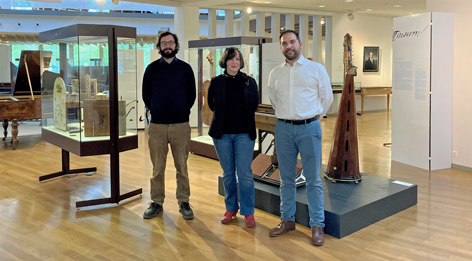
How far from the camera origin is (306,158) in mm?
3982

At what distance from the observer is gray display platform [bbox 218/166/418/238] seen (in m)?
4.26

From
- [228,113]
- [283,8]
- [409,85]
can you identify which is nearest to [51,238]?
[228,113]

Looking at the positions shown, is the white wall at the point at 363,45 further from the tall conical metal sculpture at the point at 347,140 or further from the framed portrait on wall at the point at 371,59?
the tall conical metal sculpture at the point at 347,140

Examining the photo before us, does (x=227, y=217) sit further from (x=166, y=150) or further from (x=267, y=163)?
(x=267, y=163)

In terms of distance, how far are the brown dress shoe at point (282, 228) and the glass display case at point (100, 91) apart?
1995 millimetres

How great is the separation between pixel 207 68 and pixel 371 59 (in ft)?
34.1

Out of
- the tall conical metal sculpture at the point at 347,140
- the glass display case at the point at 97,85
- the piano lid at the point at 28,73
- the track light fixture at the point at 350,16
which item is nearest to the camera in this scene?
the glass display case at the point at 97,85

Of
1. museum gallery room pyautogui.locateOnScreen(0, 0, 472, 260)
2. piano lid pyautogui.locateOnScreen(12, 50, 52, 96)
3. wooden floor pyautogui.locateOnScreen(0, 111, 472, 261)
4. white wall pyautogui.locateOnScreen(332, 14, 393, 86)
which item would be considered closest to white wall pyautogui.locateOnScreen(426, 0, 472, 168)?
museum gallery room pyautogui.locateOnScreen(0, 0, 472, 260)

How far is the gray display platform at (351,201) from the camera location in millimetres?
4262

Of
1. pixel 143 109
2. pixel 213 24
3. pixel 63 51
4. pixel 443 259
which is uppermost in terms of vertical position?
pixel 213 24

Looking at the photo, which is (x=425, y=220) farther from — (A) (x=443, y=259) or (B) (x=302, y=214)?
(B) (x=302, y=214)

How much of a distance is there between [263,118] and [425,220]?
6.65 ft


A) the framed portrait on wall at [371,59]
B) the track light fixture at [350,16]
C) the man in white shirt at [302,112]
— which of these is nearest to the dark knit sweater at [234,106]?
the man in white shirt at [302,112]

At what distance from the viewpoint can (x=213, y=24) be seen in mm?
13477
